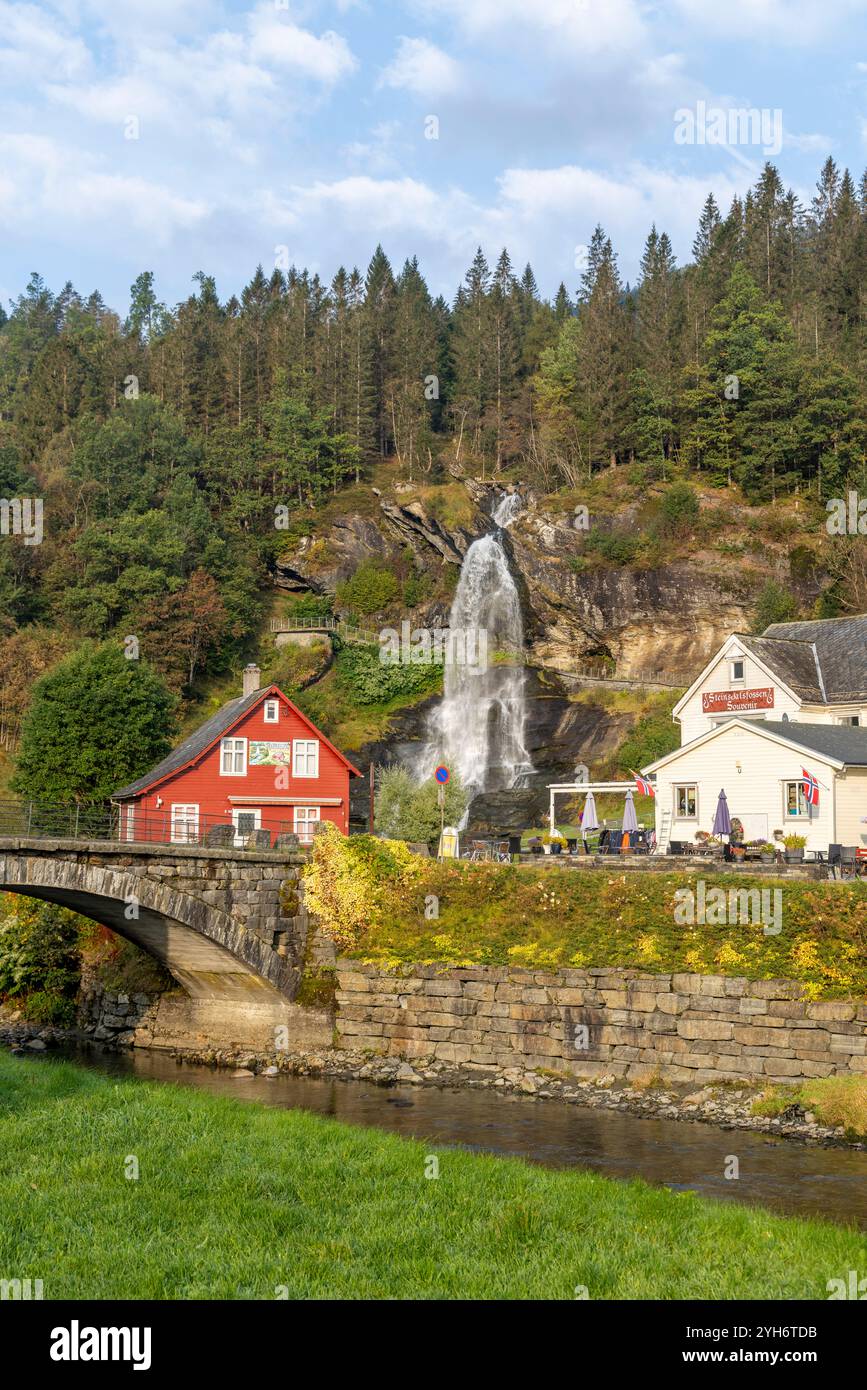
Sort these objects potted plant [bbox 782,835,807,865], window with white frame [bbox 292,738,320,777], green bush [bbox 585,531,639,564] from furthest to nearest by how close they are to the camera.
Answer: green bush [bbox 585,531,639,564] → window with white frame [bbox 292,738,320,777] → potted plant [bbox 782,835,807,865]

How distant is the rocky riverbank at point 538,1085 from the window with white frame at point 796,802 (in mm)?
14579

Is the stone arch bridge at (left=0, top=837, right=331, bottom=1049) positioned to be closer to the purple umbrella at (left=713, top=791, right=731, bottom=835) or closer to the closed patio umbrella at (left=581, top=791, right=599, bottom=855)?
the closed patio umbrella at (left=581, top=791, right=599, bottom=855)

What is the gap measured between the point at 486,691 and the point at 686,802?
36.0 metres

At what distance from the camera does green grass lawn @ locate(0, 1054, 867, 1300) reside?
11391 mm

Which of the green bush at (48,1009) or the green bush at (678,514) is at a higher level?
the green bush at (678,514)

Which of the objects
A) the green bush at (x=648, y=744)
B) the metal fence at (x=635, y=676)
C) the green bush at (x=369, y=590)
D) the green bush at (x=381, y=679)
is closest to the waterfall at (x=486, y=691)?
the green bush at (x=381, y=679)

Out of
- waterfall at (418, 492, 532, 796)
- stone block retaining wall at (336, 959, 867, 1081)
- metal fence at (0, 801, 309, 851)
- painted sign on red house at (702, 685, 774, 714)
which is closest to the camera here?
stone block retaining wall at (336, 959, 867, 1081)

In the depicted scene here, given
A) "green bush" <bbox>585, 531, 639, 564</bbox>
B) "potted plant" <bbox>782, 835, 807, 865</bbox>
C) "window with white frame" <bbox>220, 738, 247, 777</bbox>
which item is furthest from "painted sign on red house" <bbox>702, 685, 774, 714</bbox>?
"green bush" <bbox>585, 531, 639, 564</bbox>

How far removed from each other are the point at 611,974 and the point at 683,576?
56.7 m

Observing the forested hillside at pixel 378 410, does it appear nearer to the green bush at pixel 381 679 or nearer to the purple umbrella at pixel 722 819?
the green bush at pixel 381 679

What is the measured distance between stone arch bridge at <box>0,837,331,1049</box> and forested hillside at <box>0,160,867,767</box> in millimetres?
42285

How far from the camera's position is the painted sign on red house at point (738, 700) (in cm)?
4941

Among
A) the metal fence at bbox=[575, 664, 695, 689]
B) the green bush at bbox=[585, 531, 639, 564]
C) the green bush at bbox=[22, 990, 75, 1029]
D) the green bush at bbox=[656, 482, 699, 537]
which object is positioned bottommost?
the green bush at bbox=[22, 990, 75, 1029]
